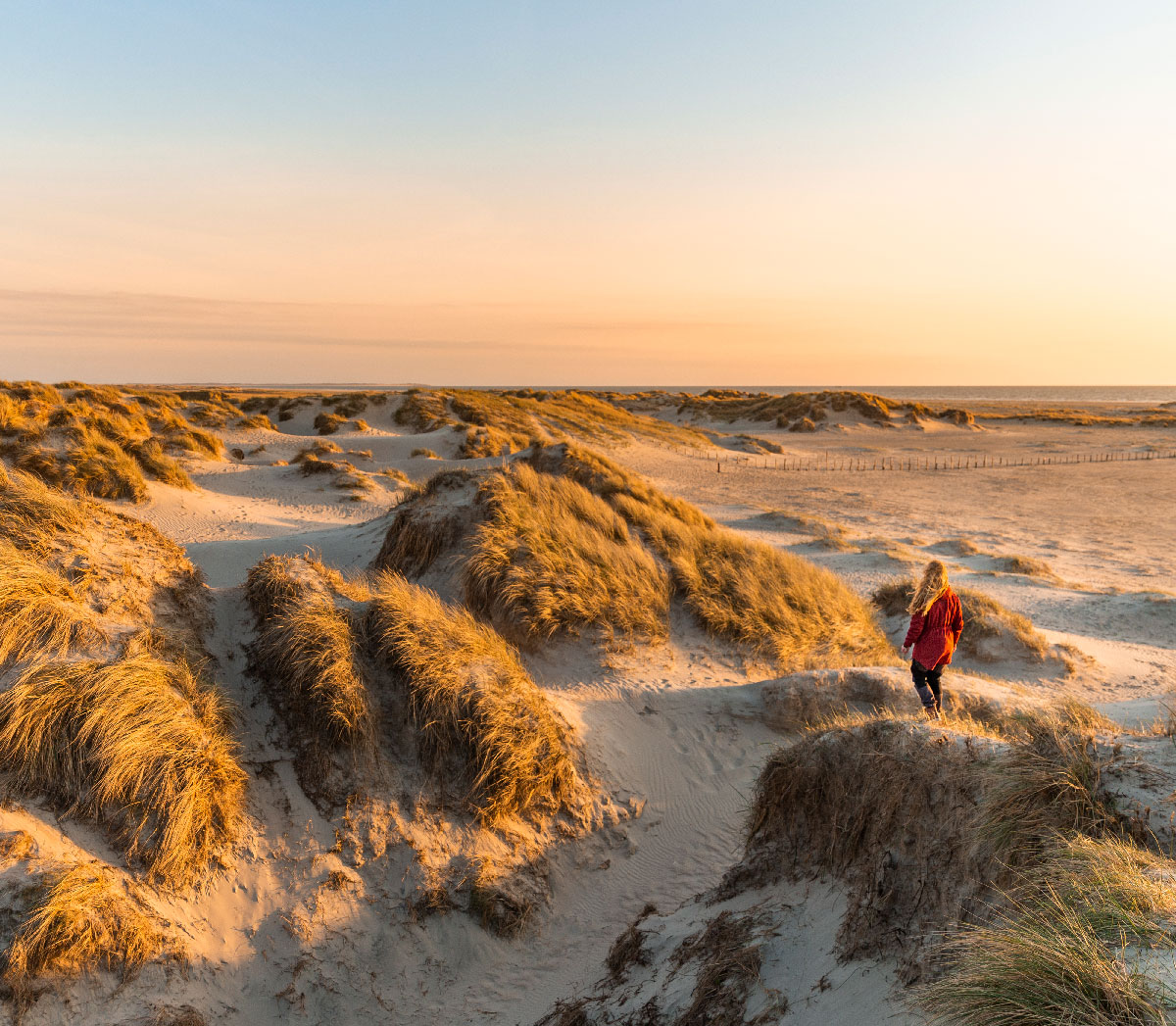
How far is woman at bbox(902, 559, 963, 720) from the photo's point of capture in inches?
284

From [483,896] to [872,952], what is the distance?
10.5 feet

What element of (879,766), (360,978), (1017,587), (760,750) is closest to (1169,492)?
(1017,587)

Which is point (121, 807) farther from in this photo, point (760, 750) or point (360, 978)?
point (760, 750)

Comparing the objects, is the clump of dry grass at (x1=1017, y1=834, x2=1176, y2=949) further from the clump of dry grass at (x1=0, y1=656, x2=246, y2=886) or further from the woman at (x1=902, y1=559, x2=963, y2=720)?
the clump of dry grass at (x1=0, y1=656, x2=246, y2=886)

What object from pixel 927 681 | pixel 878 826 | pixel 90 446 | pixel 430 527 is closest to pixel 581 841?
pixel 878 826

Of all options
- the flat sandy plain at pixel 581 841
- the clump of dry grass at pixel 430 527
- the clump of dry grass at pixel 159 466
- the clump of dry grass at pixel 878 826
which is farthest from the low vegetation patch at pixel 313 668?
the clump of dry grass at pixel 159 466

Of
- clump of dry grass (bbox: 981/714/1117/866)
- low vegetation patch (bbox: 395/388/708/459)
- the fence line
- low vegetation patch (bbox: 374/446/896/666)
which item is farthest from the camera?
the fence line

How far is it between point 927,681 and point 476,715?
15.1ft

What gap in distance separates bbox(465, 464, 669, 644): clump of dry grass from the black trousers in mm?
3504

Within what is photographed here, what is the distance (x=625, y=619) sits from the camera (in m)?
9.80

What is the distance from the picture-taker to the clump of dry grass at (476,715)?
21.5 feet

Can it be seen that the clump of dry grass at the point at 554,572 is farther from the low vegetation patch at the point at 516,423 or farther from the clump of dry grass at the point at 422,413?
the clump of dry grass at the point at 422,413

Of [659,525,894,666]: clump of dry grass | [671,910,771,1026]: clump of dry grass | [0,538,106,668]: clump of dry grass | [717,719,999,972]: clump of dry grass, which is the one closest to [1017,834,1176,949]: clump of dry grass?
[717,719,999,972]: clump of dry grass

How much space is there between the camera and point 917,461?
47.5m
